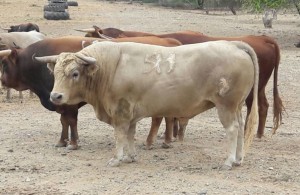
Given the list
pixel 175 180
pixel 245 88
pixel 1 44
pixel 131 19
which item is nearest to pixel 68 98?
pixel 175 180

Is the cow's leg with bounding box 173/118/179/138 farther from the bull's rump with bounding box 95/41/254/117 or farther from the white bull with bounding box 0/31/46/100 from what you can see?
the white bull with bounding box 0/31/46/100

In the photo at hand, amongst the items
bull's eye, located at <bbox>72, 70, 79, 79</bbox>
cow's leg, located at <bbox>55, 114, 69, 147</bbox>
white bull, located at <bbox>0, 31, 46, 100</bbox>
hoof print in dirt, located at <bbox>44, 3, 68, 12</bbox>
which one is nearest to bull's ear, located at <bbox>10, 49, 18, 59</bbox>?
cow's leg, located at <bbox>55, 114, 69, 147</bbox>

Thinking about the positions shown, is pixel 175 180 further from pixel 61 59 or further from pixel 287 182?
pixel 61 59

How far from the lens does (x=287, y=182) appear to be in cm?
750

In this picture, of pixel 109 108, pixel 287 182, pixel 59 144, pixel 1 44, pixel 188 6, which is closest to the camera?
pixel 287 182

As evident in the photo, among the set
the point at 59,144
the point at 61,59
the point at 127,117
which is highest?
the point at 61,59

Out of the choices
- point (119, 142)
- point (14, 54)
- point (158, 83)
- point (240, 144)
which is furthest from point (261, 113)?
point (14, 54)

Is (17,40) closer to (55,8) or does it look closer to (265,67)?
(265,67)

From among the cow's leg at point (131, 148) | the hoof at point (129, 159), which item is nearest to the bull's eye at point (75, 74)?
the cow's leg at point (131, 148)

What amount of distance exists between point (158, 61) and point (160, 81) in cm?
25

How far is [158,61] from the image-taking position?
8.00m

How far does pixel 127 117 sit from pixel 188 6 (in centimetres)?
4275

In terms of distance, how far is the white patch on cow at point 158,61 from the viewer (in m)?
7.94

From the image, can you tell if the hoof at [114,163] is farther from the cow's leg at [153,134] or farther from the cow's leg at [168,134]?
the cow's leg at [168,134]
